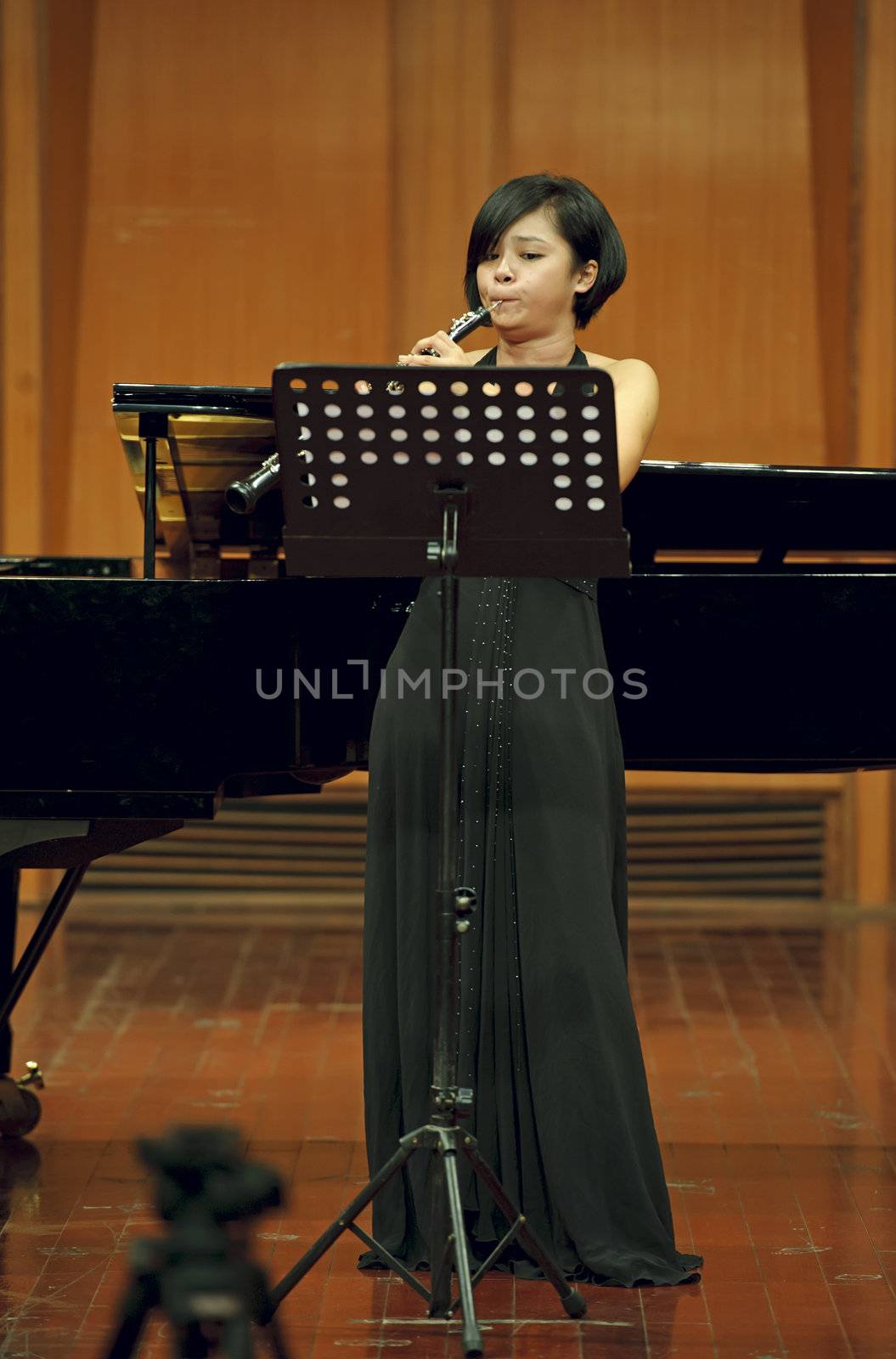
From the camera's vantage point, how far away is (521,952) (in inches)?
98.8

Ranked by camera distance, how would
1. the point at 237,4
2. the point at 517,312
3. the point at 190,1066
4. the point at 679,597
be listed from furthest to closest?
1. the point at 237,4
2. the point at 190,1066
3. the point at 679,597
4. the point at 517,312

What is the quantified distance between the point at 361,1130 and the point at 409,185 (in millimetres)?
3050

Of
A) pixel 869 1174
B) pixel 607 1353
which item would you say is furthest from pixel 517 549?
pixel 869 1174

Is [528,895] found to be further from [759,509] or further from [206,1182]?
[206,1182]

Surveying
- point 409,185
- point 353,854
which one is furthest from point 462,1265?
point 409,185

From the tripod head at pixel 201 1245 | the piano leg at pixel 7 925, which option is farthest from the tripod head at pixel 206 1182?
the piano leg at pixel 7 925

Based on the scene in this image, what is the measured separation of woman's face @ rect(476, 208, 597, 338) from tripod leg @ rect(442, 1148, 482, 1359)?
43.2 inches

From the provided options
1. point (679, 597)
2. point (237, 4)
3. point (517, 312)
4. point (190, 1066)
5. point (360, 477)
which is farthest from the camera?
point (237, 4)

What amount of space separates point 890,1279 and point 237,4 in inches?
161

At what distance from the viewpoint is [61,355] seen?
541 centimetres

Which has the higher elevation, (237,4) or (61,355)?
(237,4)

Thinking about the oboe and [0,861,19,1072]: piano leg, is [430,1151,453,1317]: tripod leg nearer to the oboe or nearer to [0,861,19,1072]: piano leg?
the oboe

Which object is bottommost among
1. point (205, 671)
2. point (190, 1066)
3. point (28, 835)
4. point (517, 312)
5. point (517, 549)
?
point (190, 1066)

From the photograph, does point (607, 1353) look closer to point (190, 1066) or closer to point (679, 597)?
point (679, 597)
